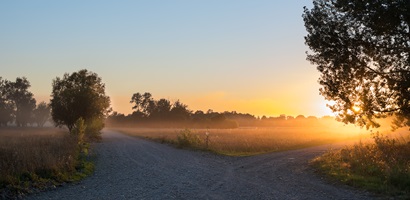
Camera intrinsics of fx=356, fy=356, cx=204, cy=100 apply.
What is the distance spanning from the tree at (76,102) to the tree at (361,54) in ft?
131

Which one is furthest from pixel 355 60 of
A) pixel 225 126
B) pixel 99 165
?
pixel 225 126

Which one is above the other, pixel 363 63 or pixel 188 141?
pixel 363 63

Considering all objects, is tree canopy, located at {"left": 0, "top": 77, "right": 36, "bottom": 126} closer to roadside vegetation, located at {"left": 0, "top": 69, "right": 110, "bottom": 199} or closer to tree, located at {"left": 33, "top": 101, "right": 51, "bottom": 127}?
roadside vegetation, located at {"left": 0, "top": 69, "right": 110, "bottom": 199}

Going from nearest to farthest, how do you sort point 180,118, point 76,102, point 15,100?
point 76,102 < point 15,100 < point 180,118

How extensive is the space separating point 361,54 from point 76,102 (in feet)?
141

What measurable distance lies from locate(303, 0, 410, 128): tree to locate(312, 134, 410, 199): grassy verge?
2150 mm

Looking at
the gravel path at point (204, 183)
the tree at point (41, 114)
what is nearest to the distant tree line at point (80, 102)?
the gravel path at point (204, 183)

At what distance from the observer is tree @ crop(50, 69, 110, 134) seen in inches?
2061

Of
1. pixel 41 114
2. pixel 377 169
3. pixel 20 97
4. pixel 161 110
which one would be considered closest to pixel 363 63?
pixel 377 169

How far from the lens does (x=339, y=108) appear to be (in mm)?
21594

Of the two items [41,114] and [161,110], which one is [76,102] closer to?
[161,110]

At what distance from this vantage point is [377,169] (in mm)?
14836

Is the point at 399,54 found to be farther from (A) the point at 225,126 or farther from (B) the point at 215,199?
(A) the point at 225,126

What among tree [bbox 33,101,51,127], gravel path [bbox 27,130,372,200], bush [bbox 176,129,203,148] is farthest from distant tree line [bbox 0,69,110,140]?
tree [bbox 33,101,51,127]
